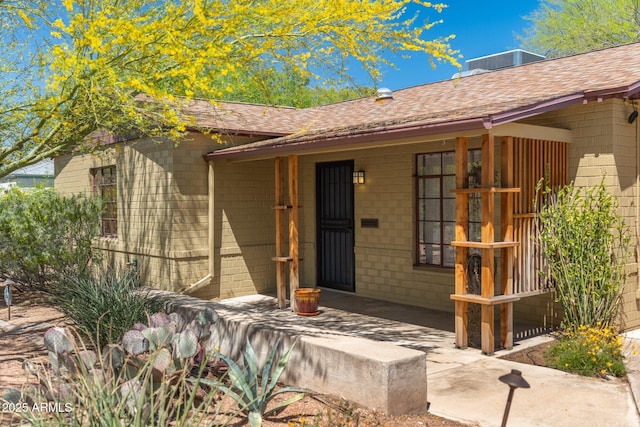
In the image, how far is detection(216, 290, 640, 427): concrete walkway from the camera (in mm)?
5012

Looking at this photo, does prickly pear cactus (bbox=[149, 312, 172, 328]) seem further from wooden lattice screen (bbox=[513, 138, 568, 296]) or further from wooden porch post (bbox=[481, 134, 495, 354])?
wooden lattice screen (bbox=[513, 138, 568, 296])

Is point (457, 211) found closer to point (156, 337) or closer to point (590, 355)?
point (590, 355)

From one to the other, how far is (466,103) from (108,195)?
311 inches

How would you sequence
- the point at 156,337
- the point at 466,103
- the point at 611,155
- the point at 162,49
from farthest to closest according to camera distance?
the point at 466,103 → the point at 611,155 → the point at 162,49 → the point at 156,337

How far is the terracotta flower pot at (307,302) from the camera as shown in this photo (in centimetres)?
956

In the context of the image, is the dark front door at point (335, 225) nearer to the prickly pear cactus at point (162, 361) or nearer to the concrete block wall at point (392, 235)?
the concrete block wall at point (392, 235)

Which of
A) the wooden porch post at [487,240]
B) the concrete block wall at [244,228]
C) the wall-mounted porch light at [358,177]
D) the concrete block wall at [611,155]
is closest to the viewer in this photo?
the wooden porch post at [487,240]

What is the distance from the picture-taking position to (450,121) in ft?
22.6

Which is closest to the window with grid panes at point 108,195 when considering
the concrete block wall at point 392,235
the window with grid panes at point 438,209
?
the concrete block wall at point 392,235

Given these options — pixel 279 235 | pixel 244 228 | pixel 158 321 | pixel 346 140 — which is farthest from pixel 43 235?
pixel 158 321

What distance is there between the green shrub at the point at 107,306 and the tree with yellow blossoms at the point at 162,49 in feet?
5.25

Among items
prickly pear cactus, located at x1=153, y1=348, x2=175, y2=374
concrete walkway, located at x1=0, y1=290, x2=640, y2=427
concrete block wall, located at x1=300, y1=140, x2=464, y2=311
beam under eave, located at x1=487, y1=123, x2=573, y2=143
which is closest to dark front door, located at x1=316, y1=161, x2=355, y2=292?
concrete block wall, located at x1=300, y1=140, x2=464, y2=311

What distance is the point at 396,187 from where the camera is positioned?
410 inches

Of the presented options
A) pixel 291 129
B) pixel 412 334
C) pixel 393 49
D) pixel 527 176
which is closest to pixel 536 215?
pixel 527 176
